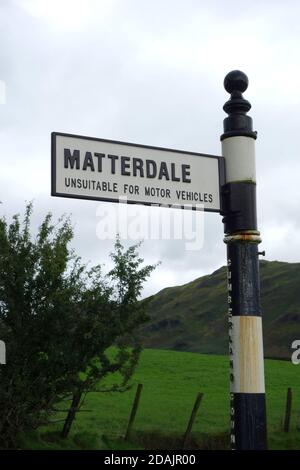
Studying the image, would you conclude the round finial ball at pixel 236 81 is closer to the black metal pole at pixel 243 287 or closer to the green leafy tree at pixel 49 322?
the black metal pole at pixel 243 287

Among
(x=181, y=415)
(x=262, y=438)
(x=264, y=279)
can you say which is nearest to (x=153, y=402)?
(x=181, y=415)

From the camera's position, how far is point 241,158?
5066 mm

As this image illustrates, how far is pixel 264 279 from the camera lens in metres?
148

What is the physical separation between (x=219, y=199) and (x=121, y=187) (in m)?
0.73

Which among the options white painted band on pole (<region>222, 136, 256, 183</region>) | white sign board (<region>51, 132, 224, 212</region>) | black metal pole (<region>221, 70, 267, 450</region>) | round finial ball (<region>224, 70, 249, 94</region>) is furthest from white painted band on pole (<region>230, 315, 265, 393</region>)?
round finial ball (<region>224, 70, 249, 94</region>)

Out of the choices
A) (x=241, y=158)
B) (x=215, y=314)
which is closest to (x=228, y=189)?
(x=241, y=158)

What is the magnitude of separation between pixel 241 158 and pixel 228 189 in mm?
240

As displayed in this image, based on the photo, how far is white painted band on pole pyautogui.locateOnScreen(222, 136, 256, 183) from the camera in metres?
5.05

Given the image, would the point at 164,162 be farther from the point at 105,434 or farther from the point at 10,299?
the point at 105,434

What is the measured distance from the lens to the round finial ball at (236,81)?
5.10 m

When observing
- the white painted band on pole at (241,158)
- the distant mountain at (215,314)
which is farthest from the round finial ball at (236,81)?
the distant mountain at (215,314)

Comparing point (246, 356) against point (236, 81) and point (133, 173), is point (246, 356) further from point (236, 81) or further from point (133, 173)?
point (236, 81)

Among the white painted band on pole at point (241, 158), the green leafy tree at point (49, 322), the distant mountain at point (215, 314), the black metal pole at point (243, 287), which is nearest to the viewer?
the black metal pole at point (243, 287)

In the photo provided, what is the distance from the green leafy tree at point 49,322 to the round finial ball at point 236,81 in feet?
28.7
